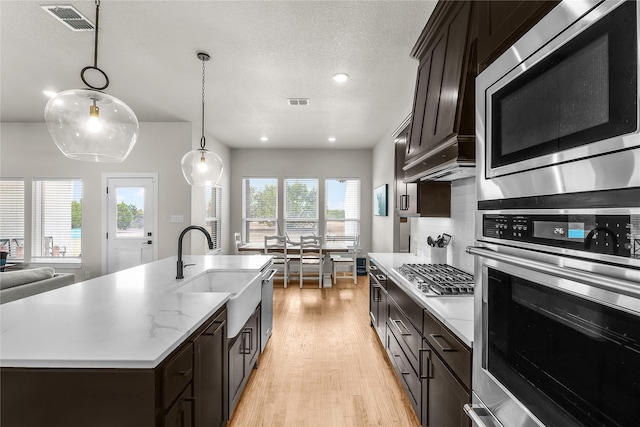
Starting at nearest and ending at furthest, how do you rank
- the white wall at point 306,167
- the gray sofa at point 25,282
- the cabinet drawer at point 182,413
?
the cabinet drawer at point 182,413
the gray sofa at point 25,282
the white wall at point 306,167

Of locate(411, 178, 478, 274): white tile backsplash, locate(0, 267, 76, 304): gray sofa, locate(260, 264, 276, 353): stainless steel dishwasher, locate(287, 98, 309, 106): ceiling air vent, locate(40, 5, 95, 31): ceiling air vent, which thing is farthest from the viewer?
locate(287, 98, 309, 106): ceiling air vent

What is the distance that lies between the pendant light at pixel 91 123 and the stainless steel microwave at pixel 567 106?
68.8 inches

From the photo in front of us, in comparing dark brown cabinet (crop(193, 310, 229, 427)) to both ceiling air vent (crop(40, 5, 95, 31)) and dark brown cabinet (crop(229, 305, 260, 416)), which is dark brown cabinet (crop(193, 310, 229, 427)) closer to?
dark brown cabinet (crop(229, 305, 260, 416))

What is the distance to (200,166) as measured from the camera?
10.00ft

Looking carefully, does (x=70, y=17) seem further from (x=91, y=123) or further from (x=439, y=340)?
(x=439, y=340)

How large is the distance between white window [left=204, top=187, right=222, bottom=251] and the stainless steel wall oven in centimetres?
551

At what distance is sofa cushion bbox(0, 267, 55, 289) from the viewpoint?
258 cm

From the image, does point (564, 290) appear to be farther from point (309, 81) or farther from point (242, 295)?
point (309, 81)

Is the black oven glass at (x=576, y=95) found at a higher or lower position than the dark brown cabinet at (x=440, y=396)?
higher

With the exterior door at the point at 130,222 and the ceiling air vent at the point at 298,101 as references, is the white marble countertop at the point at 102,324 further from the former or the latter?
the exterior door at the point at 130,222

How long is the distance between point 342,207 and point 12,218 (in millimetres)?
6059

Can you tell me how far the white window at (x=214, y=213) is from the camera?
5.91m

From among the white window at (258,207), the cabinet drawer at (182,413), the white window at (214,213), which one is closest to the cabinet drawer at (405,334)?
the cabinet drawer at (182,413)

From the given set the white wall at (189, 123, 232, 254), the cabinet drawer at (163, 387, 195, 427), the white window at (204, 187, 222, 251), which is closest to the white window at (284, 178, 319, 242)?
the white wall at (189, 123, 232, 254)
